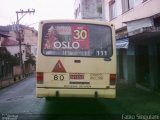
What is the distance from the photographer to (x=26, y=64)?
76125 millimetres

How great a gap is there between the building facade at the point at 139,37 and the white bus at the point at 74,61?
2.82 m

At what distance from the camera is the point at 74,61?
12430mm

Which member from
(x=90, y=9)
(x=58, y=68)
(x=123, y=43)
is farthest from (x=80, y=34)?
(x=90, y=9)

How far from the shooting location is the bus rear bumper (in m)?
12.3

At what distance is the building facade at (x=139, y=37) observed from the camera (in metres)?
16.6

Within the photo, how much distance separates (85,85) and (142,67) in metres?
10.7

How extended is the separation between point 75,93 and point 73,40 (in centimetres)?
184

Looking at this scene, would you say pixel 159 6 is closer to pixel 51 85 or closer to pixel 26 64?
pixel 51 85

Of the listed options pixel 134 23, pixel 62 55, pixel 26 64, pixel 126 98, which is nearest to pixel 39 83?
pixel 62 55

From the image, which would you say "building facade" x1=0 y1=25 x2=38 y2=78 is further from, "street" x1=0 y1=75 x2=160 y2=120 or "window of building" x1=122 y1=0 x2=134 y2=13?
"street" x1=0 y1=75 x2=160 y2=120

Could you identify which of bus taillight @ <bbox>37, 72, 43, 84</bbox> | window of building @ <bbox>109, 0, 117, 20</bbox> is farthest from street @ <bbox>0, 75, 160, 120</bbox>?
window of building @ <bbox>109, 0, 117, 20</bbox>

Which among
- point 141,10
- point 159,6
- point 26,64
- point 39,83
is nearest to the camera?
point 39,83

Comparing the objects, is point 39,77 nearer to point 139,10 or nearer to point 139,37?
point 139,37

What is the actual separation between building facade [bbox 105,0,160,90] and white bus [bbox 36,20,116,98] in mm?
2819
